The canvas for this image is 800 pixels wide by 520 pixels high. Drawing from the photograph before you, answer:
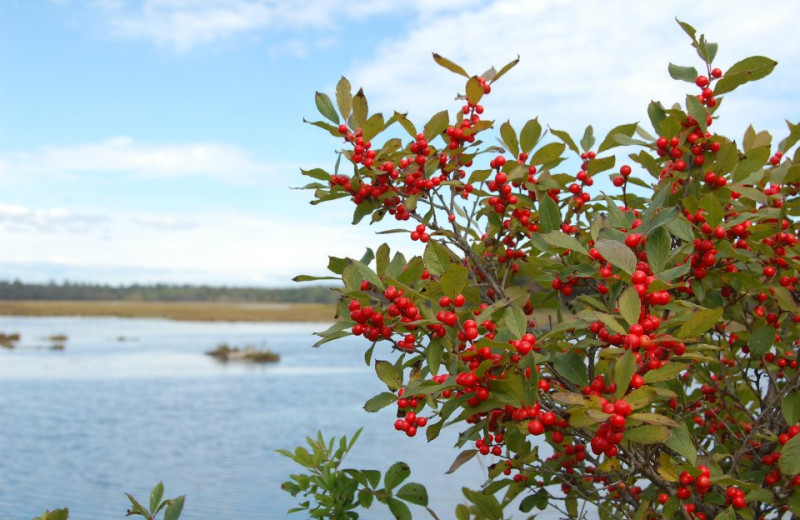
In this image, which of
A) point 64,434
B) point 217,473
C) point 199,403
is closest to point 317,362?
point 199,403

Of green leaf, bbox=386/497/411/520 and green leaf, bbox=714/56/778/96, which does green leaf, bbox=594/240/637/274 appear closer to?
green leaf, bbox=714/56/778/96

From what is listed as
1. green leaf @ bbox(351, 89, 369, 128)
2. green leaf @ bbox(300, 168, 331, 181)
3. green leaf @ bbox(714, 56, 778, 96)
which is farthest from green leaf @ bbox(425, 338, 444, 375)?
green leaf @ bbox(714, 56, 778, 96)

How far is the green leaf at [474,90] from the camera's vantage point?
2545 mm

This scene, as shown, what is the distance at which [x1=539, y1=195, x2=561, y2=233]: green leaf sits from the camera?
2137mm

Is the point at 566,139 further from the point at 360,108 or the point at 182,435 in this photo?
the point at 182,435

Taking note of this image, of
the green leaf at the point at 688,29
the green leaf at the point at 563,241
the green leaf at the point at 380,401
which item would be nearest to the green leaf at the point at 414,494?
the green leaf at the point at 380,401

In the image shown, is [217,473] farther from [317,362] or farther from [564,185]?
[317,362]

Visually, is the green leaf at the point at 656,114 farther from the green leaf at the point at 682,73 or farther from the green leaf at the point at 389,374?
the green leaf at the point at 389,374

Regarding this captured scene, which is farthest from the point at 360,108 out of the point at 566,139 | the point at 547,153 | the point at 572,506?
the point at 572,506

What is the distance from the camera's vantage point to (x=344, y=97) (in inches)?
98.5

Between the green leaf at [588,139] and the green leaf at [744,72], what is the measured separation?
0.46m

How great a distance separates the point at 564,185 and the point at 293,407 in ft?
50.4

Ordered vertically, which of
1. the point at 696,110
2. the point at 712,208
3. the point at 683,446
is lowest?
the point at 683,446

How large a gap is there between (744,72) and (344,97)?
139 cm
